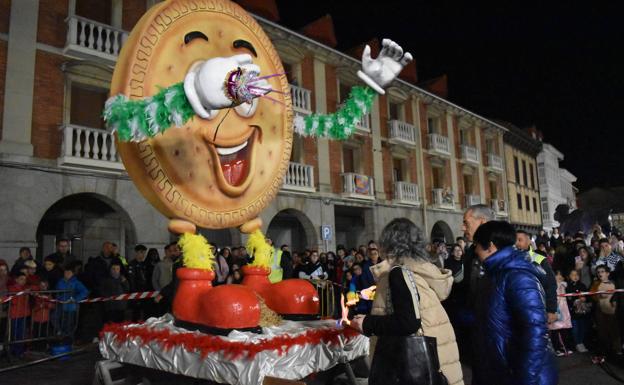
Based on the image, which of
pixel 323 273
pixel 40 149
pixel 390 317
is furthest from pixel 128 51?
pixel 40 149

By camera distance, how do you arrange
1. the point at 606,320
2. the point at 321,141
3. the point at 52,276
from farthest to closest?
the point at 321,141, the point at 52,276, the point at 606,320

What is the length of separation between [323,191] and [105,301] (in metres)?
9.25

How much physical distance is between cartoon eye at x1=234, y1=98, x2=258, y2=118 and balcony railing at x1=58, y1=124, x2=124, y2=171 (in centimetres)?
662

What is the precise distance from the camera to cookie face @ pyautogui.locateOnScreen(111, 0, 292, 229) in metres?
3.31

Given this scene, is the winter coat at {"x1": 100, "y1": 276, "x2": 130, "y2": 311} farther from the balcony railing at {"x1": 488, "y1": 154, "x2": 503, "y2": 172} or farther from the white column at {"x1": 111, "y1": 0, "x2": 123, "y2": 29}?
the balcony railing at {"x1": 488, "y1": 154, "x2": 503, "y2": 172}

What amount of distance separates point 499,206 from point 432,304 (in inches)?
940

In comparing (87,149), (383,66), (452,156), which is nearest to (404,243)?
(383,66)

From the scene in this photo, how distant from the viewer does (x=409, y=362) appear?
2244 mm

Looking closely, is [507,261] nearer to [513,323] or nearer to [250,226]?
[513,323]

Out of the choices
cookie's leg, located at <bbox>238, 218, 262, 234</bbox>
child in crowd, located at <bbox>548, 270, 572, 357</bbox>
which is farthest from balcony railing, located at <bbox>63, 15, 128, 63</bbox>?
child in crowd, located at <bbox>548, 270, 572, 357</bbox>

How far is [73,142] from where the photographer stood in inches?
400

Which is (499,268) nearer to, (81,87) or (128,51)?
(128,51)

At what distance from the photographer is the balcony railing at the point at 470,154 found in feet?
74.0

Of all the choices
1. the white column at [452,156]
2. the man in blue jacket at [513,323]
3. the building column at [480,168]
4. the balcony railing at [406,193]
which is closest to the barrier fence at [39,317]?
the man in blue jacket at [513,323]
